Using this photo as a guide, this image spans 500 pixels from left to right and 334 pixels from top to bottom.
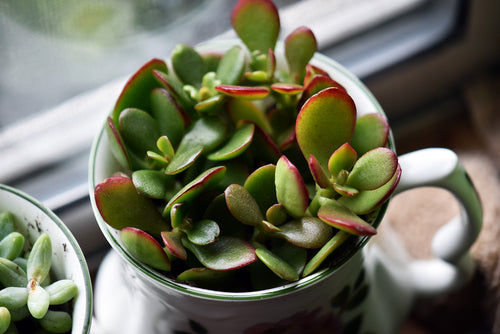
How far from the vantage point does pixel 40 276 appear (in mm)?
363

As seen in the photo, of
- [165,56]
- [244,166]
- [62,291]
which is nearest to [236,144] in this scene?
[244,166]

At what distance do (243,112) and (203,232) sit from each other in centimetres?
9

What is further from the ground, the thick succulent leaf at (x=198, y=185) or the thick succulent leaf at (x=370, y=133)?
the thick succulent leaf at (x=198, y=185)

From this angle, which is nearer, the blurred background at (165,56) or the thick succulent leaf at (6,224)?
the thick succulent leaf at (6,224)

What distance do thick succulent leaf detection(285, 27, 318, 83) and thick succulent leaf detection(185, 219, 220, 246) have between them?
0.40 feet

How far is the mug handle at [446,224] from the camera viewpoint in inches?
15.2

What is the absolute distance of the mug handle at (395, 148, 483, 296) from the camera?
386 mm

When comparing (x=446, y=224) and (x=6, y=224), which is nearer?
(x=6, y=224)

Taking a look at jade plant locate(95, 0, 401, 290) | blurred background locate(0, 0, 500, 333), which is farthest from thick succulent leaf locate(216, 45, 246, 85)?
blurred background locate(0, 0, 500, 333)

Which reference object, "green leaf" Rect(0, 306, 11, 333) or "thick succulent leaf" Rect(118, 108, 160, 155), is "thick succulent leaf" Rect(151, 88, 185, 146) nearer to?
"thick succulent leaf" Rect(118, 108, 160, 155)

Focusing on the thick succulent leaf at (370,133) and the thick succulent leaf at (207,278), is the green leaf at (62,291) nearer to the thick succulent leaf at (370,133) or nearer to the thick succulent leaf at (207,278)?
the thick succulent leaf at (207,278)

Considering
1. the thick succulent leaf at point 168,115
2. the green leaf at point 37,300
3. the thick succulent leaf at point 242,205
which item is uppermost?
the thick succulent leaf at point 168,115

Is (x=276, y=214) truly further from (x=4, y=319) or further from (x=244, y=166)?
Result: (x=4, y=319)

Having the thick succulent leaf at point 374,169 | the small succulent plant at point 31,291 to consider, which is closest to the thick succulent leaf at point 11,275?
the small succulent plant at point 31,291
